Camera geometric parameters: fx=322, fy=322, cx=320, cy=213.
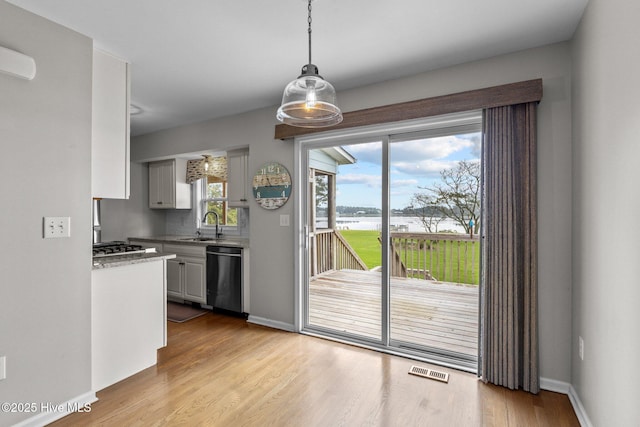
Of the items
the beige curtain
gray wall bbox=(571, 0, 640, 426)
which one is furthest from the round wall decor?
gray wall bbox=(571, 0, 640, 426)

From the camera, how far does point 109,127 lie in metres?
2.46

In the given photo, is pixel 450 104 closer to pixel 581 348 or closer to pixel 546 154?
pixel 546 154

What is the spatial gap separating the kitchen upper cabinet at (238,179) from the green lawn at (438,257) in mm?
1684

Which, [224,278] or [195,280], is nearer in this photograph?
[224,278]

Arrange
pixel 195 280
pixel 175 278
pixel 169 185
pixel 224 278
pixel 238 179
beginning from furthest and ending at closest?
pixel 169 185 → pixel 175 278 → pixel 195 280 → pixel 238 179 → pixel 224 278

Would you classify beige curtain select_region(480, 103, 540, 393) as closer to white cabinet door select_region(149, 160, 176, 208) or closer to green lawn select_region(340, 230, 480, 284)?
green lawn select_region(340, 230, 480, 284)

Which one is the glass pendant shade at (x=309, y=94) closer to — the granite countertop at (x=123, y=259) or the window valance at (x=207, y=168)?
the granite countertop at (x=123, y=259)

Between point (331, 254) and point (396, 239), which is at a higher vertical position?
point (396, 239)

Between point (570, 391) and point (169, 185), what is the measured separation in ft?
17.0

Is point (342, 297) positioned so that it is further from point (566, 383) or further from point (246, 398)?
point (566, 383)

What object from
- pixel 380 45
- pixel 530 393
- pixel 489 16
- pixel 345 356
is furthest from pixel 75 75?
pixel 530 393

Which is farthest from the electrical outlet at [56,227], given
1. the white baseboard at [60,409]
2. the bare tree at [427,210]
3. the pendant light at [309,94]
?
the bare tree at [427,210]

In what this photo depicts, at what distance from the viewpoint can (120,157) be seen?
2545 mm

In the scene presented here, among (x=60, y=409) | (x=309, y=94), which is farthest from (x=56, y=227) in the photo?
(x=309, y=94)
